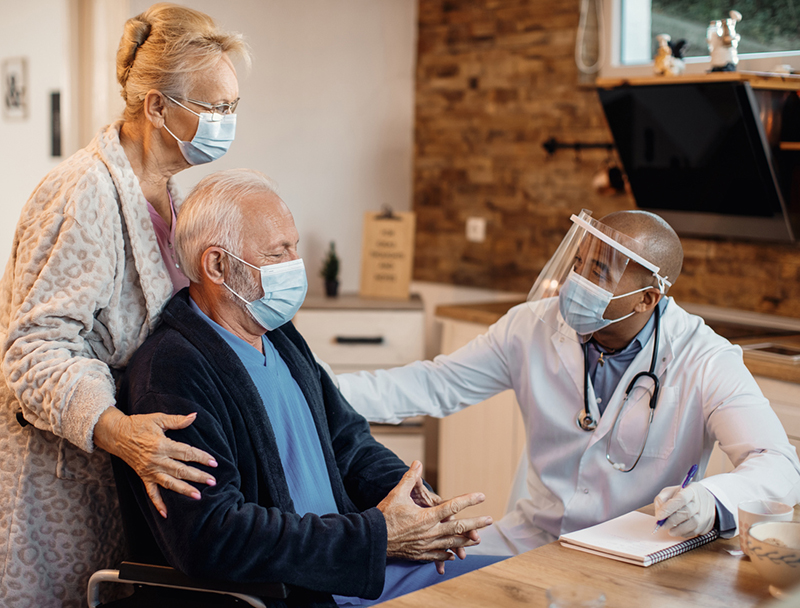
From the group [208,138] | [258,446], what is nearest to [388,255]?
[208,138]

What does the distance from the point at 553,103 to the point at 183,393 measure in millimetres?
2685

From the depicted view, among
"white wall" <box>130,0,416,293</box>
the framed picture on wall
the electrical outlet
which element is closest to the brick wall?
the electrical outlet

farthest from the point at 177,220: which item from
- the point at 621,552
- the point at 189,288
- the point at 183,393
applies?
the point at 621,552

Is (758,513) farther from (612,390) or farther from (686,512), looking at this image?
(612,390)

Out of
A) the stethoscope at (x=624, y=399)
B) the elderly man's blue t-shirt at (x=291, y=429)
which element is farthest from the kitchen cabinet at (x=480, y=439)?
the elderly man's blue t-shirt at (x=291, y=429)

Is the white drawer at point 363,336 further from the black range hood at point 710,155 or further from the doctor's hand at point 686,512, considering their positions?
the doctor's hand at point 686,512

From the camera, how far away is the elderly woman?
1.47m

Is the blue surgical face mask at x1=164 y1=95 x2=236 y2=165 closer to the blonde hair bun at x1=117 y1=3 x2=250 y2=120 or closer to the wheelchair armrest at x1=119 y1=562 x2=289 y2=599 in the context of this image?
the blonde hair bun at x1=117 y1=3 x2=250 y2=120

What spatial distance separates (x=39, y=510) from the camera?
1588 millimetres

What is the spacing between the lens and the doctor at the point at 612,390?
1.69 metres

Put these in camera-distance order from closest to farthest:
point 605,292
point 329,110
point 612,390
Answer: point 605,292, point 612,390, point 329,110

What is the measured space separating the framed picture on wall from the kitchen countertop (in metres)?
1.84

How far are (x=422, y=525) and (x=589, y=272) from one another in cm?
65

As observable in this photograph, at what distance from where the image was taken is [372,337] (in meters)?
3.56
